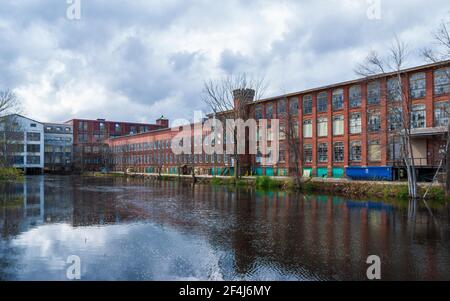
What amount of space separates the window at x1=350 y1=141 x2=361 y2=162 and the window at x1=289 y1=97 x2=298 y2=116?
8.97m

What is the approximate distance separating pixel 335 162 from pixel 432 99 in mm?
11678

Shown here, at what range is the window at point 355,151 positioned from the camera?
121 feet

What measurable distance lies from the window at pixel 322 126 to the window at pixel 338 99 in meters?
1.89

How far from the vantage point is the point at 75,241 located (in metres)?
9.82

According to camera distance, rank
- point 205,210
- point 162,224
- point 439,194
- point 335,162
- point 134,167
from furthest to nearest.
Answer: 1. point 134,167
2. point 335,162
3. point 439,194
4. point 205,210
5. point 162,224

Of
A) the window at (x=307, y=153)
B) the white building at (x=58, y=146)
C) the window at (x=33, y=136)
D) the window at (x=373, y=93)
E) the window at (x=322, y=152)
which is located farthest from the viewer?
the white building at (x=58, y=146)

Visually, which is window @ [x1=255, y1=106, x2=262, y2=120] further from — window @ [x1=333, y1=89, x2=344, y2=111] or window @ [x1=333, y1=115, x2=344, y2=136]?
window @ [x1=333, y1=115, x2=344, y2=136]

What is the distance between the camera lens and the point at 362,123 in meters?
36.7

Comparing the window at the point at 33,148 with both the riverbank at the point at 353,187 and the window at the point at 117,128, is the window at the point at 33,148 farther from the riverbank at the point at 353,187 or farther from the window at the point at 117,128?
the riverbank at the point at 353,187

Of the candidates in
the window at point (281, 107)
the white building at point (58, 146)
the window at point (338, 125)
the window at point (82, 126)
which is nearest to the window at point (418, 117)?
the window at point (338, 125)

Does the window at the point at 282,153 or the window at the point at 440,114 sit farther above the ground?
the window at the point at 440,114
